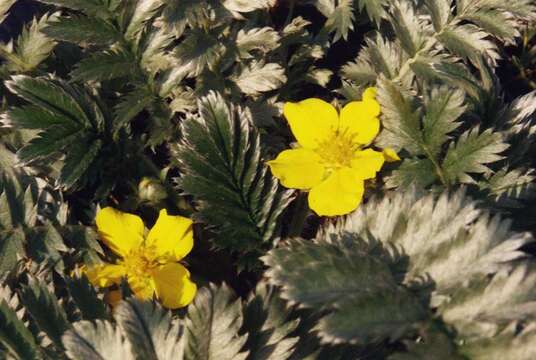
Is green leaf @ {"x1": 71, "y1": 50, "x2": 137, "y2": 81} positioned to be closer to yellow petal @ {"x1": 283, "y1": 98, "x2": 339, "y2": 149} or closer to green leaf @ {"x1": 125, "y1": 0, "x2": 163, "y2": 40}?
green leaf @ {"x1": 125, "y1": 0, "x2": 163, "y2": 40}

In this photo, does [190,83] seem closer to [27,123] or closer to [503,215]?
[27,123]

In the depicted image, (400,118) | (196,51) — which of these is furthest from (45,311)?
(400,118)

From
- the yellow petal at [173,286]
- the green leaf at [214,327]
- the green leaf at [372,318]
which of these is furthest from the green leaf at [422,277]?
the yellow petal at [173,286]

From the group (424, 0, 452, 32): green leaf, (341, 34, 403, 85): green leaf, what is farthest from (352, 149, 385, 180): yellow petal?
(424, 0, 452, 32): green leaf

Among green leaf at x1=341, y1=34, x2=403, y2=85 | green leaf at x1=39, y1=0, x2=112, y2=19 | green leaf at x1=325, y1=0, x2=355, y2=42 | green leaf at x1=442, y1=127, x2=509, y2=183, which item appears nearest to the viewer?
green leaf at x1=442, y1=127, x2=509, y2=183

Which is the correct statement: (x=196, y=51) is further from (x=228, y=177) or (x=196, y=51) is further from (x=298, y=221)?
(x=298, y=221)
